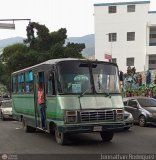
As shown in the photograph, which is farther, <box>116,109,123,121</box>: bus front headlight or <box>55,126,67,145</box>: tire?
<box>116,109,123,121</box>: bus front headlight

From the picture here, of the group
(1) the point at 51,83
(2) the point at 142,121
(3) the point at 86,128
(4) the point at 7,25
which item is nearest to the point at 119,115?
(3) the point at 86,128

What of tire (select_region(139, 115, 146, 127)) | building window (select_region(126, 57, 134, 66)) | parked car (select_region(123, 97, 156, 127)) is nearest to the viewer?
parked car (select_region(123, 97, 156, 127))

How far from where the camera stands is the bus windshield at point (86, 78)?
1429cm

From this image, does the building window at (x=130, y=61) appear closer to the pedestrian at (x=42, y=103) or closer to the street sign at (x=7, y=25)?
the street sign at (x=7, y=25)

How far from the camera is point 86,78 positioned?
47.7 feet

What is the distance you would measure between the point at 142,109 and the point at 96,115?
8.61m

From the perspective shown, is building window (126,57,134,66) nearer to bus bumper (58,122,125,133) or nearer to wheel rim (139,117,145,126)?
wheel rim (139,117,145,126)

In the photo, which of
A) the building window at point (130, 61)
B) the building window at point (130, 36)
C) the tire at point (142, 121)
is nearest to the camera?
the tire at point (142, 121)

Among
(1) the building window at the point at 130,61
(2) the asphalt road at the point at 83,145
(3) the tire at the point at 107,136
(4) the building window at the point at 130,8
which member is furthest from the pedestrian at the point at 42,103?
(4) the building window at the point at 130,8

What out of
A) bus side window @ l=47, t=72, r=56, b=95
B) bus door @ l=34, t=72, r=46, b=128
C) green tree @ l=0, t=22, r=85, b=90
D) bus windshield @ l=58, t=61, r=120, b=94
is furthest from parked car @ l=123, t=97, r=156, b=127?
green tree @ l=0, t=22, r=85, b=90

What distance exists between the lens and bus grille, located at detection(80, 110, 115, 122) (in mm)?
13820

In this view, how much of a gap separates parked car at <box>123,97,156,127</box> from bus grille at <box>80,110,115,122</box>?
773cm

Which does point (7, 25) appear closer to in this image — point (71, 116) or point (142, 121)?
point (142, 121)

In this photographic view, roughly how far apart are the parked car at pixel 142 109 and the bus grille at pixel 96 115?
773 centimetres
